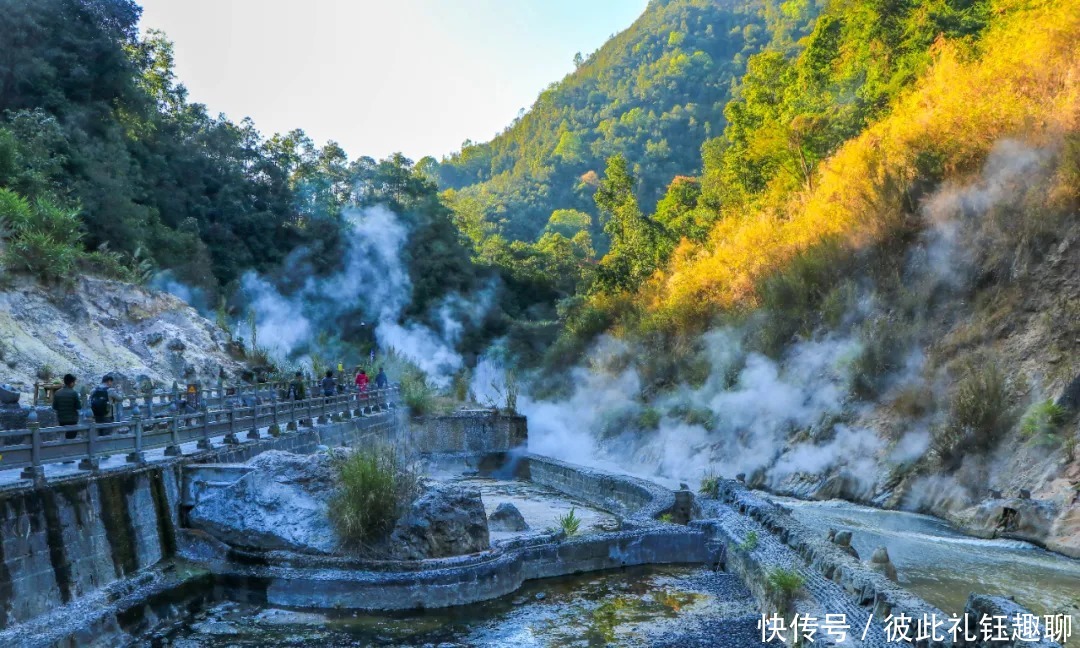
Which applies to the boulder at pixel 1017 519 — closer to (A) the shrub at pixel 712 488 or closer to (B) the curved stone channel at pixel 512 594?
(B) the curved stone channel at pixel 512 594

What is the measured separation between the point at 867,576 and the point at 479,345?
3797cm

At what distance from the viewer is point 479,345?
4603cm

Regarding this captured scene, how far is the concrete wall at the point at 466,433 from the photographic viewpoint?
27.0m

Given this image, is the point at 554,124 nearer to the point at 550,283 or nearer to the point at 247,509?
the point at 550,283

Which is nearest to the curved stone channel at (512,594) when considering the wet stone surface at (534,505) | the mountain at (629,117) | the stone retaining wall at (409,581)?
the stone retaining wall at (409,581)

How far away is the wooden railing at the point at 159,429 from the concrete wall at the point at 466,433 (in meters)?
3.82

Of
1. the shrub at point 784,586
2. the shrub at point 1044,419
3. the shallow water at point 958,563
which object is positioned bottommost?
the shallow water at point 958,563

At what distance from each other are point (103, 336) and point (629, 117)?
2395 inches

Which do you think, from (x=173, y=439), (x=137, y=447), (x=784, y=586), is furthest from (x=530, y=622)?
(x=173, y=439)

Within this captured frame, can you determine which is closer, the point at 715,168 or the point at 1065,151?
the point at 1065,151

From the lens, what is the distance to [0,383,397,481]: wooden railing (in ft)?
29.2

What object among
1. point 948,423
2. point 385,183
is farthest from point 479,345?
point 948,423

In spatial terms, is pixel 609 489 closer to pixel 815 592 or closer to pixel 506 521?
pixel 506 521

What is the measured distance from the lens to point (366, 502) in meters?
10.6
